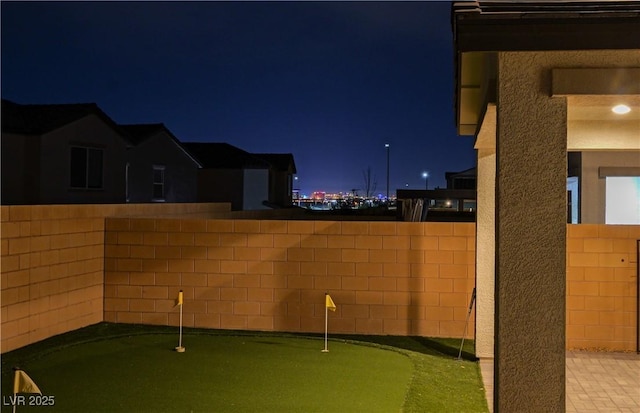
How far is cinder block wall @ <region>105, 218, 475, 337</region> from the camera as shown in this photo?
10.0 meters

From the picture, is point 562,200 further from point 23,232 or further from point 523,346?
point 23,232

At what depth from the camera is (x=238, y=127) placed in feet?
226

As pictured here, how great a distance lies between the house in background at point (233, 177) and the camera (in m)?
38.2

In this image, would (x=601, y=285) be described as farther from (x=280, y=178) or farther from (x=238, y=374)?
(x=280, y=178)

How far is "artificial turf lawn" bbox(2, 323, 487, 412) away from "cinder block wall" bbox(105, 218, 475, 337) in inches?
20.8

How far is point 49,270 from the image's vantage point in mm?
9453

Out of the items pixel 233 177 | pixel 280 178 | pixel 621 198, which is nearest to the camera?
pixel 621 198

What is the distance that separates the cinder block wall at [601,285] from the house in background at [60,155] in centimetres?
1678

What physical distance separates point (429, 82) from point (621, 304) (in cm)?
5299

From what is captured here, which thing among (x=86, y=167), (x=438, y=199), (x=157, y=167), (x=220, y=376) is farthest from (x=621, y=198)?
(x=157, y=167)

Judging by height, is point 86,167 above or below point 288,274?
above

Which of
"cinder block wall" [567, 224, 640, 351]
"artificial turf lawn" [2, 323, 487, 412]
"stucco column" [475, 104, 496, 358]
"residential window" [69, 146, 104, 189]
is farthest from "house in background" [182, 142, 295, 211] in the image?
"stucco column" [475, 104, 496, 358]

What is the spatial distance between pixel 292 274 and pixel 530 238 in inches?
242

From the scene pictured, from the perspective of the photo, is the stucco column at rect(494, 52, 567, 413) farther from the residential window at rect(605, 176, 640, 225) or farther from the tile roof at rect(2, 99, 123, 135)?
the tile roof at rect(2, 99, 123, 135)
